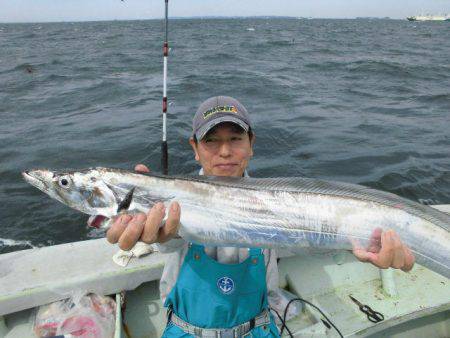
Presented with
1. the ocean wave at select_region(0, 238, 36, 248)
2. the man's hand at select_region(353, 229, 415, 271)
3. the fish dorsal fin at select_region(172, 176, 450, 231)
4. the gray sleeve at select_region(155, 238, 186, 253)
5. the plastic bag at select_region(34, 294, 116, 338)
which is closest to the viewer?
the man's hand at select_region(353, 229, 415, 271)

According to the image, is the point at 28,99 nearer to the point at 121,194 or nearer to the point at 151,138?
the point at 151,138

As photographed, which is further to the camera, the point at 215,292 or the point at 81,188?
the point at 215,292

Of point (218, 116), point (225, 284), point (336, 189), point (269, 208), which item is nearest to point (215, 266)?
point (225, 284)

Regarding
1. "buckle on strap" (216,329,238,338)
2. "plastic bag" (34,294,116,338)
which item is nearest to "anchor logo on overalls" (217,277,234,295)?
"buckle on strap" (216,329,238,338)

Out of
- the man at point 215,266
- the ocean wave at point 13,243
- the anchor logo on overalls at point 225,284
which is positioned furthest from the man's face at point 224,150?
the ocean wave at point 13,243

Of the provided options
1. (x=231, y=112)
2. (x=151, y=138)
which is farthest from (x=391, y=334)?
(x=151, y=138)

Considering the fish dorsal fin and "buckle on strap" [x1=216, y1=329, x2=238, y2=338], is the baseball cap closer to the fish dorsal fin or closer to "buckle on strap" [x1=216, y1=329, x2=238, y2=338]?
the fish dorsal fin

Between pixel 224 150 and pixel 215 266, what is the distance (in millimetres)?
958

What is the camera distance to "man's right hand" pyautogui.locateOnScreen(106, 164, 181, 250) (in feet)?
8.59

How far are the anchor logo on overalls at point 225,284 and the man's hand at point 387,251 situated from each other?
0.96 meters

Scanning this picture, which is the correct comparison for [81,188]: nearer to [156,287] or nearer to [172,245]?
[172,245]

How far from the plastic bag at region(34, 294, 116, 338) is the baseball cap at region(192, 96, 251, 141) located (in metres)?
1.74

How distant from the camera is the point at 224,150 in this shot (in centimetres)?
330

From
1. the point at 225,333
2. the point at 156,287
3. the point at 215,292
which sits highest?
the point at 215,292
